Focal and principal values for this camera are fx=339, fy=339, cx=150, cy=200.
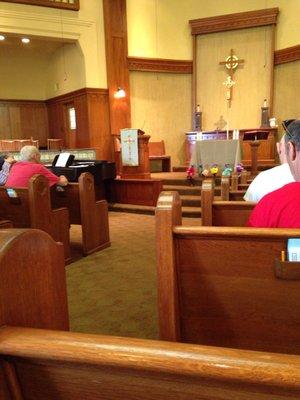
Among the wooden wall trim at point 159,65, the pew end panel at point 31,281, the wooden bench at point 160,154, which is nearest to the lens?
the pew end panel at point 31,281

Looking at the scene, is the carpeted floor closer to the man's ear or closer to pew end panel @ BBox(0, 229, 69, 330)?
the man's ear

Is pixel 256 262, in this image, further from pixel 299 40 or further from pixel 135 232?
pixel 299 40

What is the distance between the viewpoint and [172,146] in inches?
360

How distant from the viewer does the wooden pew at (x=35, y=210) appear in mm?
3027

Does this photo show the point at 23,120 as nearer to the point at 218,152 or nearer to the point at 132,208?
the point at 132,208

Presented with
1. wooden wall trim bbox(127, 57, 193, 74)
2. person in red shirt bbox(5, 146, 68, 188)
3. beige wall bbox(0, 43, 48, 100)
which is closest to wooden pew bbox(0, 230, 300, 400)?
person in red shirt bbox(5, 146, 68, 188)

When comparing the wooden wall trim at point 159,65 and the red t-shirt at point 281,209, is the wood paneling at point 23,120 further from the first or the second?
the red t-shirt at point 281,209

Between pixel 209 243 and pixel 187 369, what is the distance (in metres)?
0.65

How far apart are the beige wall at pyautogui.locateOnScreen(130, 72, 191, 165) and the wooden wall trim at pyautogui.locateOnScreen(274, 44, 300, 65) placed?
221 cm

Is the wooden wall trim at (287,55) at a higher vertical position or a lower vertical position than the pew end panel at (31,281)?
higher

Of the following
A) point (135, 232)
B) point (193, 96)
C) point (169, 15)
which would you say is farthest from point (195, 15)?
point (135, 232)

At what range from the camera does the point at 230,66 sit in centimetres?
861

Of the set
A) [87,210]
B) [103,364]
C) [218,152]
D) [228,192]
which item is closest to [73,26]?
[218,152]

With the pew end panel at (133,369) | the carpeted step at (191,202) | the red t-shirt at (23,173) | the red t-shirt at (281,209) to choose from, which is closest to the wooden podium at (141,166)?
the carpeted step at (191,202)
